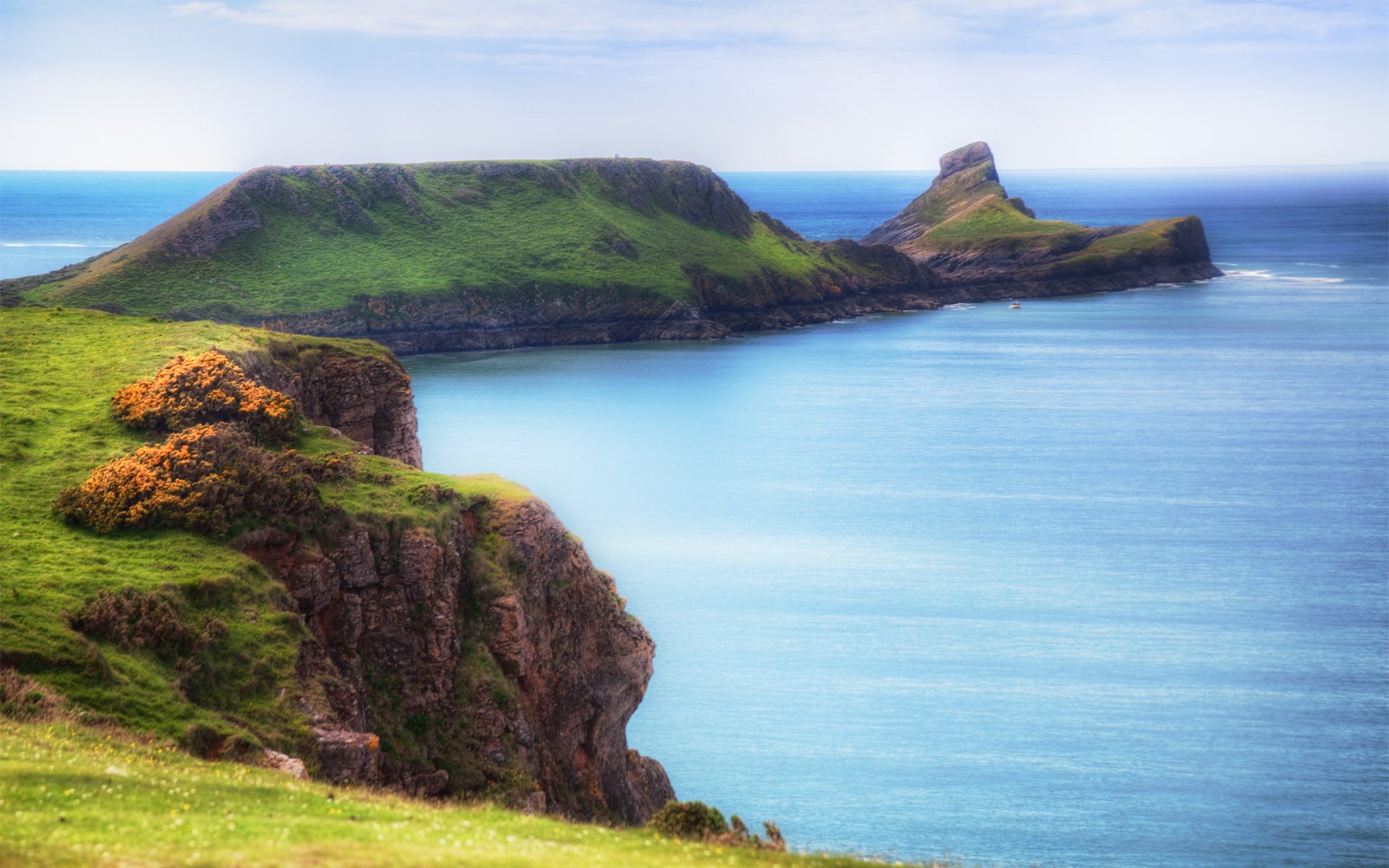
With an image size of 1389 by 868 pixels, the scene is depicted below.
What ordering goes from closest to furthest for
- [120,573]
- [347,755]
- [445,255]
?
1. [347,755]
2. [120,573]
3. [445,255]

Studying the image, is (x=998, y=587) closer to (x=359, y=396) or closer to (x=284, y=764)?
(x=359, y=396)

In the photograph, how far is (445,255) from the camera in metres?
146

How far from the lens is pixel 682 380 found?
395ft

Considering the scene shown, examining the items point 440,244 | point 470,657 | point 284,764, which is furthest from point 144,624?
point 440,244

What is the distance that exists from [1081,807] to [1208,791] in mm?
4759

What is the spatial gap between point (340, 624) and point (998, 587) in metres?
39.0

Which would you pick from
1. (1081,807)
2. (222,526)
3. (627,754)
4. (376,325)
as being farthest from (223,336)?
(376,325)

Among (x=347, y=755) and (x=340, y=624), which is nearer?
(x=347, y=755)

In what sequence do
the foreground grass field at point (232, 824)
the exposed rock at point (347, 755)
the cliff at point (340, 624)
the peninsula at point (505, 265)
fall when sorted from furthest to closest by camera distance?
the peninsula at point (505, 265), the exposed rock at point (347, 755), the cliff at point (340, 624), the foreground grass field at point (232, 824)

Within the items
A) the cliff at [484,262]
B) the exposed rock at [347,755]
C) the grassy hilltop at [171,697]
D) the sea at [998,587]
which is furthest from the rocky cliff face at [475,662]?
the cliff at [484,262]

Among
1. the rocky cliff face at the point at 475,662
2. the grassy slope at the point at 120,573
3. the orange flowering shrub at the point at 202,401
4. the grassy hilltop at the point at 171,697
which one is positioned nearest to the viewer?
the grassy hilltop at the point at 171,697

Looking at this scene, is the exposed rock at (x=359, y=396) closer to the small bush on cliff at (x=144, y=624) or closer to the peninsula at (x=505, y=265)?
the small bush on cliff at (x=144, y=624)

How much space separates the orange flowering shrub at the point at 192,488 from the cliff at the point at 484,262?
90.7 metres

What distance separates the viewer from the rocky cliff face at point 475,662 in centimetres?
2642
